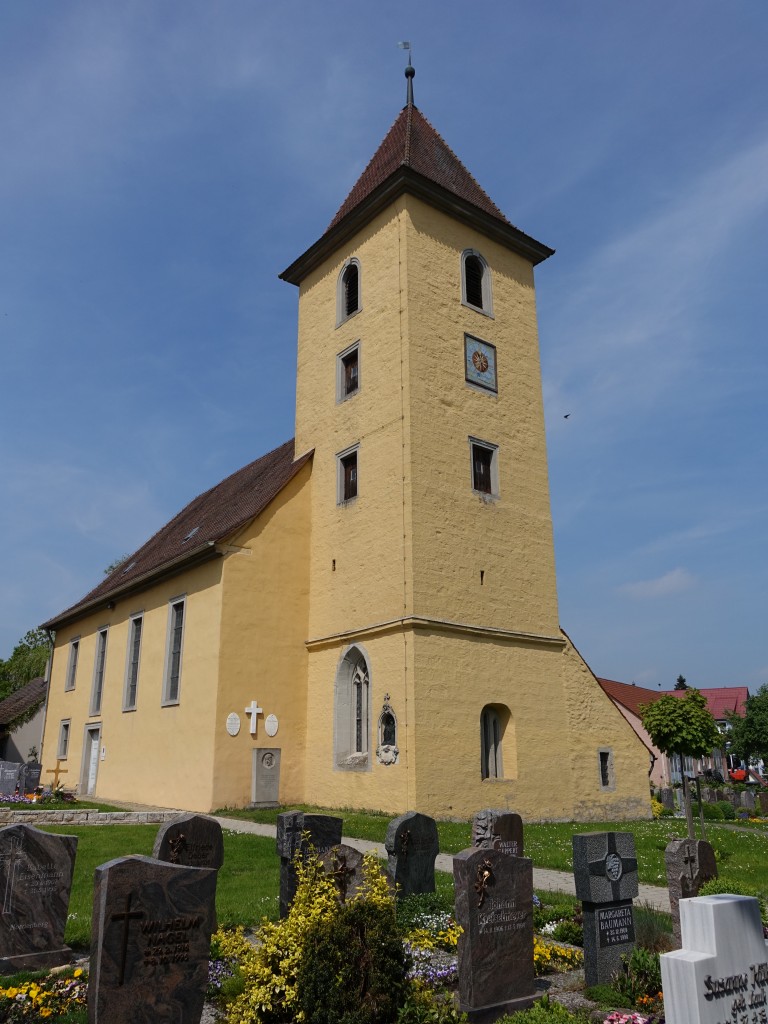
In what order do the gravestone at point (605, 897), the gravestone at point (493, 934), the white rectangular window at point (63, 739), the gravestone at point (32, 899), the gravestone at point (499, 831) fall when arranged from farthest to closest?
1. the white rectangular window at point (63, 739)
2. the gravestone at point (499, 831)
3. the gravestone at point (32, 899)
4. the gravestone at point (605, 897)
5. the gravestone at point (493, 934)

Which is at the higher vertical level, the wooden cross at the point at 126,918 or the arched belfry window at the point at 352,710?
the arched belfry window at the point at 352,710

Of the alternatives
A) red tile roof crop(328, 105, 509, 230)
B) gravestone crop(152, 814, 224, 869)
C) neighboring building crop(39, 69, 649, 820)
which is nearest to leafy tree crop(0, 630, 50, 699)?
neighboring building crop(39, 69, 649, 820)

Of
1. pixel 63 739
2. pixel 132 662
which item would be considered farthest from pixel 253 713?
pixel 63 739

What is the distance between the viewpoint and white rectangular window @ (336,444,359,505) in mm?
20609

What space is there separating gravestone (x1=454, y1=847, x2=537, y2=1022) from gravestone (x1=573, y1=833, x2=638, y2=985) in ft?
1.92

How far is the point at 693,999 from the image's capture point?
3.91m

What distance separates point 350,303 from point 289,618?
8.94 meters

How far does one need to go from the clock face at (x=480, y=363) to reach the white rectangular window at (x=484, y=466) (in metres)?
1.65

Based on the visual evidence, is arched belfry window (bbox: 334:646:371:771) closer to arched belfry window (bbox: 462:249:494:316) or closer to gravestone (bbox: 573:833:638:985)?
arched belfry window (bbox: 462:249:494:316)

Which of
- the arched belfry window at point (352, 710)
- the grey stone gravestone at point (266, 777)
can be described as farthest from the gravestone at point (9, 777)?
the arched belfry window at point (352, 710)

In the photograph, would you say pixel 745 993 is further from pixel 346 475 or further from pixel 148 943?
pixel 346 475

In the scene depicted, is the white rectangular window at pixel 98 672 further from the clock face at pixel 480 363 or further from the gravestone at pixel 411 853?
the gravestone at pixel 411 853

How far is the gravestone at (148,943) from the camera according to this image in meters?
4.77

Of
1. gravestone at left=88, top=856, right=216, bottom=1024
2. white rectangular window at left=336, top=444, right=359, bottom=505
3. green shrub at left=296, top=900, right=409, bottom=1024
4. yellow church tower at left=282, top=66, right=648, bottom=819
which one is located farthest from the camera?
white rectangular window at left=336, top=444, right=359, bottom=505
